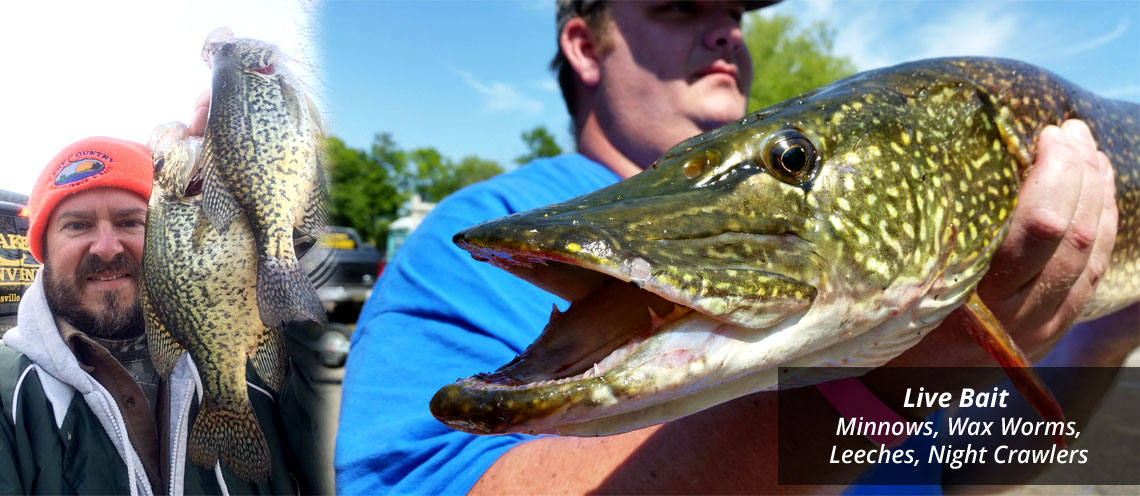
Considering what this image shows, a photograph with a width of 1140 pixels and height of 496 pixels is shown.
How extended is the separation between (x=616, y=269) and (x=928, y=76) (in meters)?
0.96

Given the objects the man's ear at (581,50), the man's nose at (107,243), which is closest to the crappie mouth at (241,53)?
the man's nose at (107,243)

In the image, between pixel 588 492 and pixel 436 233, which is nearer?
pixel 588 492

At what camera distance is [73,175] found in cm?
82

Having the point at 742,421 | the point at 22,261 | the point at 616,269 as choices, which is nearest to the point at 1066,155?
the point at 742,421

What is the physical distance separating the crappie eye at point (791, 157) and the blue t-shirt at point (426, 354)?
0.68 meters

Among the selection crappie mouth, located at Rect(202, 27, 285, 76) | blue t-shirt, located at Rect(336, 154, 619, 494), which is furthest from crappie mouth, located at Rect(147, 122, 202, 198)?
blue t-shirt, located at Rect(336, 154, 619, 494)

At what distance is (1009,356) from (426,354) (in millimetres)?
1227

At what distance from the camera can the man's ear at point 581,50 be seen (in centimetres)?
271

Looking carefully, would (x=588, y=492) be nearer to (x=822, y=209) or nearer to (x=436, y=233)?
(x=822, y=209)

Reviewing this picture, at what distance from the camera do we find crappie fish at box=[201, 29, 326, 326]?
88 cm

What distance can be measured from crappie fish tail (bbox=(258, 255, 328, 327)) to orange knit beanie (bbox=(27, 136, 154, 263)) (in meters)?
0.20

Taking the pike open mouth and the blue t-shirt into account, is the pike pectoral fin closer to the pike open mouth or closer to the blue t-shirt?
the pike open mouth

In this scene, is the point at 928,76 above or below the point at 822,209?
above

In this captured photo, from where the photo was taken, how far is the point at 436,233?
1.88 metres
